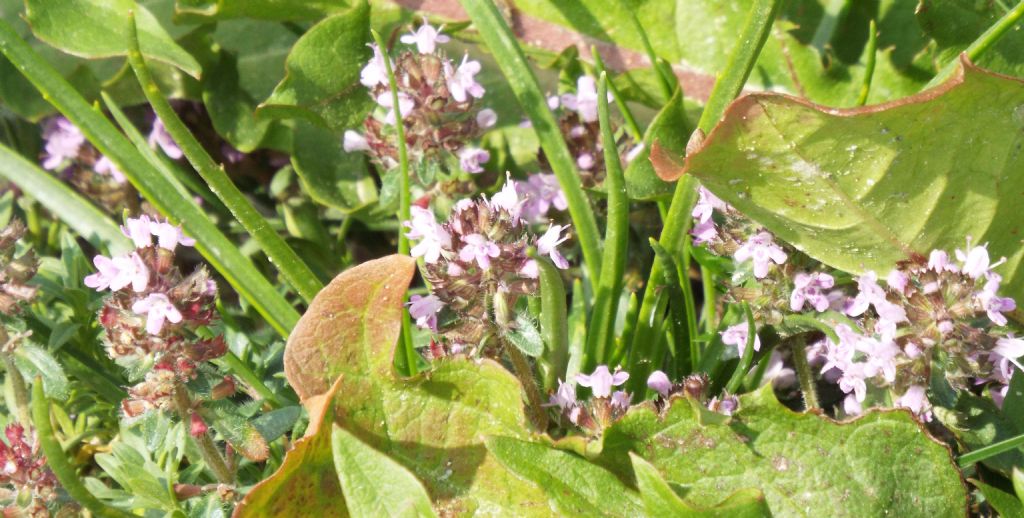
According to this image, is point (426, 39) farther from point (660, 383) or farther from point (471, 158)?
point (660, 383)

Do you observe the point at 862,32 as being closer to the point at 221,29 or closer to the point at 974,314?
the point at 974,314

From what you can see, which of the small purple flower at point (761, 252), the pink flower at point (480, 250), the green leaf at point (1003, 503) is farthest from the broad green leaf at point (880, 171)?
the green leaf at point (1003, 503)

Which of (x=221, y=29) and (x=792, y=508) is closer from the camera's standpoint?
(x=792, y=508)

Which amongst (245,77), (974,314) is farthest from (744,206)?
(245,77)

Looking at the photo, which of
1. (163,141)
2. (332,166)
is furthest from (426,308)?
(163,141)

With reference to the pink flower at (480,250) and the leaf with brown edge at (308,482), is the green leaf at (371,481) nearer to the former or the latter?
the leaf with brown edge at (308,482)

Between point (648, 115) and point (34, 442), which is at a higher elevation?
point (34, 442)
